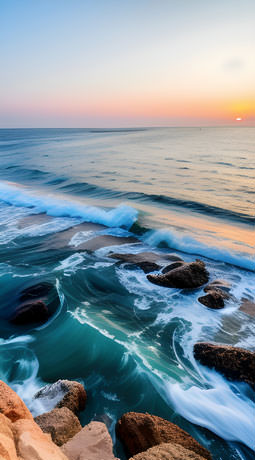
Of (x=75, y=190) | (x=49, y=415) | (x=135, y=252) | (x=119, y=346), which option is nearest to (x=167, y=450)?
(x=49, y=415)

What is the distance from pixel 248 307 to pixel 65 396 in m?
3.97

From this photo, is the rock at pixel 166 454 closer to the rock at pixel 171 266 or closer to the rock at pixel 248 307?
the rock at pixel 248 307

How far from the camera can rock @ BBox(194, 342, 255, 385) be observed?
4.09 metres

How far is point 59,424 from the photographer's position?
3035 millimetres

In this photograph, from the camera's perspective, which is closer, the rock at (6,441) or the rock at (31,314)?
the rock at (6,441)

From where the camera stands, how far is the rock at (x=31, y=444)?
2072 mm

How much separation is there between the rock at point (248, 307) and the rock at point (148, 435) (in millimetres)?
3123

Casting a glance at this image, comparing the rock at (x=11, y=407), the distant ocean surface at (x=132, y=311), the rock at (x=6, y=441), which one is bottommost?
the distant ocean surface at (x=132, y=311)

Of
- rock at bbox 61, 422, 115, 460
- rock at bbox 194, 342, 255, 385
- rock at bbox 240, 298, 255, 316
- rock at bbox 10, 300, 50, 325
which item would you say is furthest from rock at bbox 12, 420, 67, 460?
rock at bbox 240, 298, 255, 316

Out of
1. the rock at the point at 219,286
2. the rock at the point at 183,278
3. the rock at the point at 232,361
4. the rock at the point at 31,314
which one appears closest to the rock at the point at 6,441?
the rock at the point at 232,361

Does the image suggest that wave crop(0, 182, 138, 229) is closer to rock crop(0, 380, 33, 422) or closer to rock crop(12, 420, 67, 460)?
rock crop(0, 380, 33, 422)

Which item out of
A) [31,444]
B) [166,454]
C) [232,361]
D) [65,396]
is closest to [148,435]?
[166,454]

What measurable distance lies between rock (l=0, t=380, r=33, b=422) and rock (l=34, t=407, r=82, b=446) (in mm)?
415

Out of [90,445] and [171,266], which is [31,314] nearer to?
[90,445]
